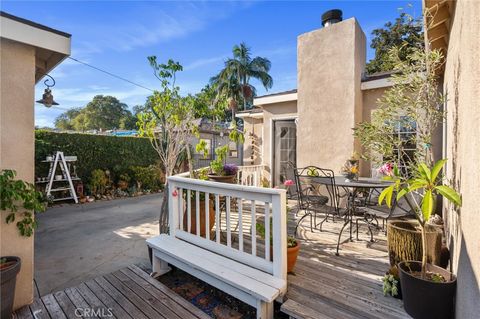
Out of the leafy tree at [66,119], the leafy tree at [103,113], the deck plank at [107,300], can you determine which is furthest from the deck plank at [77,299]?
the leafy tree at [66,119]

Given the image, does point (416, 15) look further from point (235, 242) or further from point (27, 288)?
point (27, 288)

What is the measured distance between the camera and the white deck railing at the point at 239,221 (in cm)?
207

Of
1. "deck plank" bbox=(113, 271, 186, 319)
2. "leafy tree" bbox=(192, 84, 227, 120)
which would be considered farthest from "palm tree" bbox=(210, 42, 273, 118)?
"deck plank" bbox=(113, 271, 186, 319)

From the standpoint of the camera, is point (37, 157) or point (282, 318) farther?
point (37, 157)

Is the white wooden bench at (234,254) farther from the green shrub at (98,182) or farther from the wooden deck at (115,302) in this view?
the green shrub at (98,182)

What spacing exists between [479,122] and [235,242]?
9.09ft

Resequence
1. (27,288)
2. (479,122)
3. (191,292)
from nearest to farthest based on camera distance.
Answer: (479,122) → (27,288) → (191,292)

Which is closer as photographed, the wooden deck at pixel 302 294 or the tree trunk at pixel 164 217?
the wooden deck at pixel 302 294

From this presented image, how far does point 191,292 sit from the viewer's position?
2.61m

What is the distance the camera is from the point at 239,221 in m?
2.46

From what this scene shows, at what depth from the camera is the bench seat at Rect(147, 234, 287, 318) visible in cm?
194

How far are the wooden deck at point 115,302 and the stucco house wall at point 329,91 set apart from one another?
4255mm

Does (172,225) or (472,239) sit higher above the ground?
(472,239)

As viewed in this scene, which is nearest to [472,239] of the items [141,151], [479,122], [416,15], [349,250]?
[479,122]
